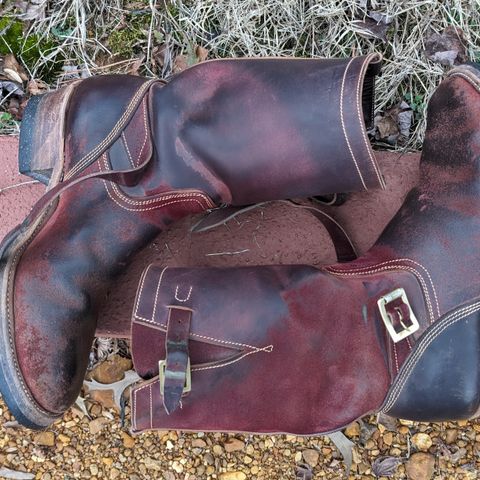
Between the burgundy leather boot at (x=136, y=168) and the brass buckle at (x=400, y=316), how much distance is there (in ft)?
0.91

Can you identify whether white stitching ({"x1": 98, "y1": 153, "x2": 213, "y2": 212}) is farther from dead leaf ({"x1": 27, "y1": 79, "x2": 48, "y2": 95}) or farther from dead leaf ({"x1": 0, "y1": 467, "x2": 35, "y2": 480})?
dead leaf ({"x1": 0, "y1": 467, "x2": 35, "y2": 480})

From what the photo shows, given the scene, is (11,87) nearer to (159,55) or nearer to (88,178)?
(159,55)

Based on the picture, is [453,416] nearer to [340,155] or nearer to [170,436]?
[340,155]

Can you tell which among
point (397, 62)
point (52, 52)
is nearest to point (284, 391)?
point (397, 62)

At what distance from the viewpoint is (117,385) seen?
208 cm

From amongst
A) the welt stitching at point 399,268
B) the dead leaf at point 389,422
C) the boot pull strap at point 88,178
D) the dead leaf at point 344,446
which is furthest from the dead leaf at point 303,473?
the boot pull strap at point 88,178

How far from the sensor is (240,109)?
62.1 inches

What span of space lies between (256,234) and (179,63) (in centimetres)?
61

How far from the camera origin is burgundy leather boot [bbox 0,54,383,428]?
1.55m

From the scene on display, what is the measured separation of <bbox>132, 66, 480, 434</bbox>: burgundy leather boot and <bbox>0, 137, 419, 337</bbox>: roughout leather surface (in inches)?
12.5

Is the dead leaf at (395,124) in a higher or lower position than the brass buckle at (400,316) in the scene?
higher

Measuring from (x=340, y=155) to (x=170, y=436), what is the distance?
3.52ft

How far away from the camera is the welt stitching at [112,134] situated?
1.63m

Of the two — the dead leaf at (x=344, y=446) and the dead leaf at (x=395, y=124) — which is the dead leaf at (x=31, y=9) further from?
the dead leaf at (x=344, y=446)
